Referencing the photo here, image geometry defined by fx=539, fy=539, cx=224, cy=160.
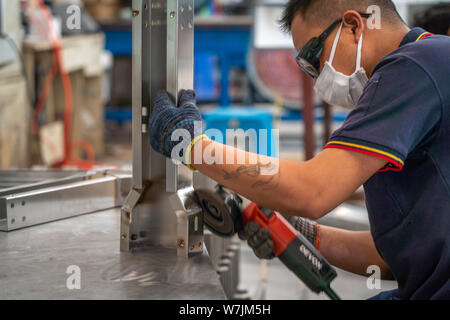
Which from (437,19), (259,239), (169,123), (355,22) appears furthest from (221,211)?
(437,19)

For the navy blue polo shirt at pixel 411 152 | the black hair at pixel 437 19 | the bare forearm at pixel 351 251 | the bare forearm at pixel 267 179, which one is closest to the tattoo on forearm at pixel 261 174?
the bare forearm at pixel 267 179

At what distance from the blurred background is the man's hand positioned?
26.0 inches

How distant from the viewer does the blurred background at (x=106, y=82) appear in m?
3.09

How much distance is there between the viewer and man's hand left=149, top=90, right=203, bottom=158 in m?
0.94

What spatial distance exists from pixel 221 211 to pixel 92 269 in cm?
25

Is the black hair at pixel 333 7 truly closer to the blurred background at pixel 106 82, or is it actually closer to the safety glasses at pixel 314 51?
the safety glasses at pixel 314 51

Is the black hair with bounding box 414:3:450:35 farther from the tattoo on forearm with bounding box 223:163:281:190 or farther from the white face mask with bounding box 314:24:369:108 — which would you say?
the tattoo on forearm with bounding box 223:163:281:190

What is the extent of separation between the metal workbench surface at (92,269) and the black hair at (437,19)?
4.15ft

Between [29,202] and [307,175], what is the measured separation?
0.66 m

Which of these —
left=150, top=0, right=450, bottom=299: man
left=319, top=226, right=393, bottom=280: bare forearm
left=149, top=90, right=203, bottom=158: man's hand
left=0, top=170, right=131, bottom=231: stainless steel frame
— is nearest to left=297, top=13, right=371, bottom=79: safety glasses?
left=150, top=0, right=450, bottom=299: man

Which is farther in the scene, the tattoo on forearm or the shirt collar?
the shirt collar

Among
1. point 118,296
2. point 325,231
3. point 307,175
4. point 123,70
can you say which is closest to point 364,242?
point 325,231

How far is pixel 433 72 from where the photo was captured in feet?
2.96

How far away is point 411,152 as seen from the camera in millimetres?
969
